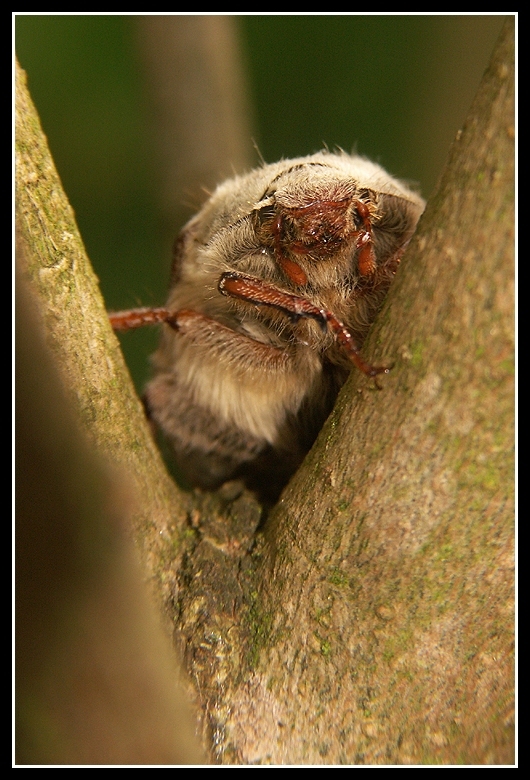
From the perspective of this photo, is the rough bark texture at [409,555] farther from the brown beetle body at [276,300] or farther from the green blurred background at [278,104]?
the green blurred background at [278,104]

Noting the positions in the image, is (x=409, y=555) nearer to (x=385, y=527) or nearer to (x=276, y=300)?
(x=385, y=527)

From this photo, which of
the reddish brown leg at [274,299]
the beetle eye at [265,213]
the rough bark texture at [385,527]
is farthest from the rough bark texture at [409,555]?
the beetle eye at [265,213]

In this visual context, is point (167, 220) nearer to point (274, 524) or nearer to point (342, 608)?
point (274, 524)

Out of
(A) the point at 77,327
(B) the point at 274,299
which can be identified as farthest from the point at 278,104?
(A) the point at 77,327

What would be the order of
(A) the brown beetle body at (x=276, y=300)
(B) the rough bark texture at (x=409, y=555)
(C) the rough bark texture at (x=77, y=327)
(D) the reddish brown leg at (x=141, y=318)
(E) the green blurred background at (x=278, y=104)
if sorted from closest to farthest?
(B) the rough bark texture at (x=409, y=555)
(C) the rough bark texture at (x=77, y=327)
(A) the brown beetle body at (x=276, y=300)
(D) the reddish brown leg at (x=141, y=318)
(E) the green blurred background at (x=278, y=104)

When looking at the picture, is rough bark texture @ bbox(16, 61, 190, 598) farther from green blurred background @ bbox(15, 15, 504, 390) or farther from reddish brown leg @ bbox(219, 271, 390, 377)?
green blurred background @ bbox(15, 15, 504, 390)

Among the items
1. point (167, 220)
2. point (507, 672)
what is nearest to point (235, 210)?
point (507, 672)
